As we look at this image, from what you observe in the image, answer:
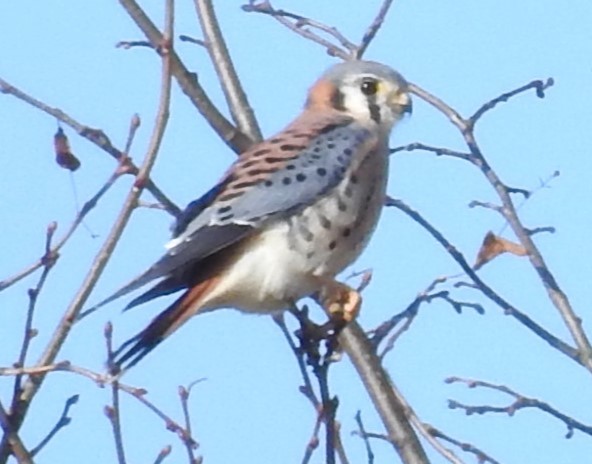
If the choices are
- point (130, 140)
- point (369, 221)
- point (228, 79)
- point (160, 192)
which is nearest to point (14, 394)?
point (130, 140)

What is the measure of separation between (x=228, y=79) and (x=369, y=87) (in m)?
0.37

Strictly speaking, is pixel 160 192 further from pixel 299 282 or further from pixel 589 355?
pixel 589 355

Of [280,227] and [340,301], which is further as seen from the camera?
[280,227]

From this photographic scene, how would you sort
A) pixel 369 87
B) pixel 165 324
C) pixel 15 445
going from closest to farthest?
pixel 15 445 < pixel 165 324 < pixel 369 87

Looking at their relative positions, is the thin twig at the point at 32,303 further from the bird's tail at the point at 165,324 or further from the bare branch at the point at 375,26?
the bare branch at the point at 375,26

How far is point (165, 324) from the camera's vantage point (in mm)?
3518

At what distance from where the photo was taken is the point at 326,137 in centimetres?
422

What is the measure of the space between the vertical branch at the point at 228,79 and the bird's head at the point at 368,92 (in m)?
0.21

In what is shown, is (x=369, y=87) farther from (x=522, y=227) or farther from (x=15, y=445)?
(x=15, y=445)

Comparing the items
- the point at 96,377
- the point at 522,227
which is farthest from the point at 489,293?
the point at 96,377

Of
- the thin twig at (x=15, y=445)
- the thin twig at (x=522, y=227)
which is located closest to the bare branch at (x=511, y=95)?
the thin twig at (x=522, y=227)

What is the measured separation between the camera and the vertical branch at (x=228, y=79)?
4457 millimetres

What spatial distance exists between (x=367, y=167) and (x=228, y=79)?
1.80 feet

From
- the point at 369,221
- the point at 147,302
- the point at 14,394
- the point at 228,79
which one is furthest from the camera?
the point at 228,79
